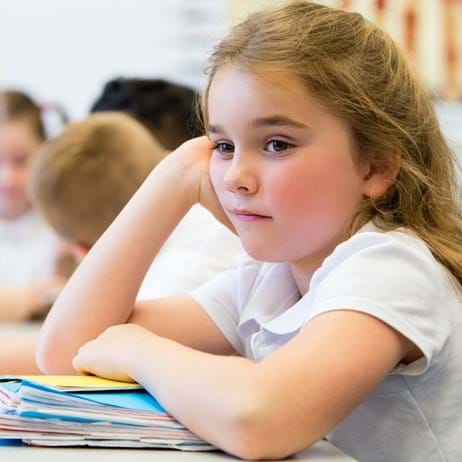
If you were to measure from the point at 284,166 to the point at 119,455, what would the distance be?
38 cm

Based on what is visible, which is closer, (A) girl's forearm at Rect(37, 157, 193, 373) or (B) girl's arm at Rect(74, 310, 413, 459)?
(B) girl's arm at Rect(74, 310, 413, 459)

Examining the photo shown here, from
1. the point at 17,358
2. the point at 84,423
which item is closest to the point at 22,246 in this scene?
the point at 17,358

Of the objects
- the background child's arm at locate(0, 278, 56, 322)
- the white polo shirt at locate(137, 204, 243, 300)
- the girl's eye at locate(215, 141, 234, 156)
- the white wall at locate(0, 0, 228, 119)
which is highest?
the girl's eye at locate(215, 141, 234, 156)

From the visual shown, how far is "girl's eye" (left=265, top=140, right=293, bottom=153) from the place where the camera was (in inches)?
44.3

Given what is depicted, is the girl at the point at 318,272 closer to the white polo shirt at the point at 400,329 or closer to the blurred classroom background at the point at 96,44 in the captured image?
the white polo shirt at the point at 400,329

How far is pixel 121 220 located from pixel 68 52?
98.9 inches

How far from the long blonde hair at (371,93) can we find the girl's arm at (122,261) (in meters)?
0.21

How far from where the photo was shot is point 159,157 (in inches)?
79.2

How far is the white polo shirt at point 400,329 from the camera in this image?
1001 mm

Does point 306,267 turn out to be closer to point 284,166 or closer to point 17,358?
point 284,166

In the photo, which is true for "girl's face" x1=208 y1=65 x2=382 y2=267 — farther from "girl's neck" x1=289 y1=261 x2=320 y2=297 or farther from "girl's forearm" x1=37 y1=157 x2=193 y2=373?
"girl's forearm" x1=37 y1=157 x2=193 y2=373

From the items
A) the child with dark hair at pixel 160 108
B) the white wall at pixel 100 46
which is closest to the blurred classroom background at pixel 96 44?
the white wall at pixel 100 46

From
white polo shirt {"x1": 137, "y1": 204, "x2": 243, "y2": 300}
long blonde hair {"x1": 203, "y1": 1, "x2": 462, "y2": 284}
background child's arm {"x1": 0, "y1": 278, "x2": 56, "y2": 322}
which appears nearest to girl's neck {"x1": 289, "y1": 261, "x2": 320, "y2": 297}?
long blonde hair {"x1": 203, "y1": 1, "x2": 462, "y2": 284}

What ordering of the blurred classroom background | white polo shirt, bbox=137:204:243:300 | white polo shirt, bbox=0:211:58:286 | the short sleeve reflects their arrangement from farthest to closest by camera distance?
the blurred classroom background, white polo shirt, bbox=0:211:58:286, white polo shirt, bbox=137:204:243:300, the short sleeve
